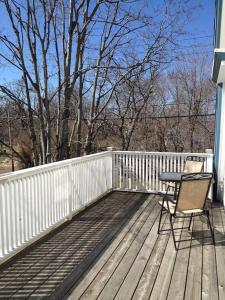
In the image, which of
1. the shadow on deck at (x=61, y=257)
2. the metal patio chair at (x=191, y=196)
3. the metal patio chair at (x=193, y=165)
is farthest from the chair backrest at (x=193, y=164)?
the metal patio chair at (x=191, y=196)

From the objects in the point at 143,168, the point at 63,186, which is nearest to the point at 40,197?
the point at 63,186

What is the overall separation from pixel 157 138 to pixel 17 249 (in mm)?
8684

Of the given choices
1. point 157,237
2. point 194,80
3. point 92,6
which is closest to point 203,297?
point 157,237

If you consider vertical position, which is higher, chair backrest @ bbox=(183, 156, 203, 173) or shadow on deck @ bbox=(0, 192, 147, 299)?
chair backrest @ bbox=(183, 156, 203, 173)

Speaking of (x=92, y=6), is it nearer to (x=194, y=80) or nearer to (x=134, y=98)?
(x=134, y=98)

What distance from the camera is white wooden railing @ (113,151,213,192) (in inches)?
242

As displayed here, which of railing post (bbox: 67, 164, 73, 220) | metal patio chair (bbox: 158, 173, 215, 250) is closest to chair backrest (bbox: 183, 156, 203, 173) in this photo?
metal patio chair (bbox: 158, 173, 215, 250)

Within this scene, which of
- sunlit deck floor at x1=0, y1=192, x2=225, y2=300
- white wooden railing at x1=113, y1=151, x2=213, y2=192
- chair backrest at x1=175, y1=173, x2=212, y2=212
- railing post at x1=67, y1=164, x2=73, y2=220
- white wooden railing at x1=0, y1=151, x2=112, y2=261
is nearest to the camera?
sunlit deck floor at x1=0, y1=192, x2=225, y2=300

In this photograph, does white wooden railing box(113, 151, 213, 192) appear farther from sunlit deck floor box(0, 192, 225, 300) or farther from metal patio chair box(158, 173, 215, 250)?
metal patio chair box(158, 173, 215, 250)

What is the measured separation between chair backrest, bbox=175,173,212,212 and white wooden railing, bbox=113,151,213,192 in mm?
2257

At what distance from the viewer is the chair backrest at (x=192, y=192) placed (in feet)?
11.9

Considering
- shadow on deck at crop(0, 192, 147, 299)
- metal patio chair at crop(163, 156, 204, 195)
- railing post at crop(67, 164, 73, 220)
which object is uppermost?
metal patio chair at crop(163, 156, 204, 195)

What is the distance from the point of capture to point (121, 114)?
11109mm

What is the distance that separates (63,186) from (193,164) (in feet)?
8.59
